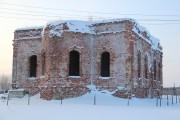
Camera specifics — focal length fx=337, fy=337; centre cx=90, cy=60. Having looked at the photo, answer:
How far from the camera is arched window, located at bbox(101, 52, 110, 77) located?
79.0 ft

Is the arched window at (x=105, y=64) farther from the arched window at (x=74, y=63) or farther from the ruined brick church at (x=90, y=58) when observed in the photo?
the arched window at (x=74, y=63)

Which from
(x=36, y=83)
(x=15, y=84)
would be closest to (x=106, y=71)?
(x=36, y=83)

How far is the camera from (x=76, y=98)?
23.0 metres

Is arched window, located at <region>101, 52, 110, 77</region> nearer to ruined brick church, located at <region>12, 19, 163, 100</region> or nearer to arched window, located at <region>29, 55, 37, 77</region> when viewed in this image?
ruined brick church, located at <region>12, 19, 163, 100</region>

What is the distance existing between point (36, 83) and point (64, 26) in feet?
18.7

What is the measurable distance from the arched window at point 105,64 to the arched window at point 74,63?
5.90 ft

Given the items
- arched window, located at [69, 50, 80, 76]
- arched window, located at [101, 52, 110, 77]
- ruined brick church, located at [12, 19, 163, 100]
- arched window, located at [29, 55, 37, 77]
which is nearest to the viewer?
ruined brick church, located at [12, 19, 163, 100]

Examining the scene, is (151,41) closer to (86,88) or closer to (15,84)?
(86,88)

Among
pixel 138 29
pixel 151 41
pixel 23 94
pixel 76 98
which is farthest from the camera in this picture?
pixel 151 41

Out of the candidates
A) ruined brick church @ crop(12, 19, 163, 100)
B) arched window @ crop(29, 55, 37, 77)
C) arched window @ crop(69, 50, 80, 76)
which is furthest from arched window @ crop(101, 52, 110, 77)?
arched window @ crop(29, 55, 37, 77)

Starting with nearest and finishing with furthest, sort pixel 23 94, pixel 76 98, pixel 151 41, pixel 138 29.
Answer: pixel 76 98 < pixel 138 29 < pixel 23 94 < pixel 151 41

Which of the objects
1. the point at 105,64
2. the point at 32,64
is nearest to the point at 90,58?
the point at 105,64

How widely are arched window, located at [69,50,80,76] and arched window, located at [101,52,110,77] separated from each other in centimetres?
180

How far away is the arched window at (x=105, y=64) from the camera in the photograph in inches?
948
